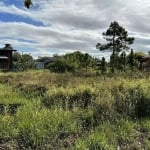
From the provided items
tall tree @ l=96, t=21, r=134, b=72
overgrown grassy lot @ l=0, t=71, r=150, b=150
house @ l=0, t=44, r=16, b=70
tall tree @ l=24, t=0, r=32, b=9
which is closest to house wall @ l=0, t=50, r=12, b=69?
house @ l=0, t=44, r=16, b=70

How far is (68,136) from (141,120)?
257cm

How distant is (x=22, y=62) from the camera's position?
76.9 m

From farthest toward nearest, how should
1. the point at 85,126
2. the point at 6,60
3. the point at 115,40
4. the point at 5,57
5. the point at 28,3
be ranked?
the point at 6,60 < the point at 5,57 < the point at 115,40 < the point at 28,3 < the point at 85,126

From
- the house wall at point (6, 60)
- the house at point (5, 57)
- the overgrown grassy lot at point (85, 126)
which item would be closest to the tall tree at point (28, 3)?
the overgrown grassy lot at point (85, 126)

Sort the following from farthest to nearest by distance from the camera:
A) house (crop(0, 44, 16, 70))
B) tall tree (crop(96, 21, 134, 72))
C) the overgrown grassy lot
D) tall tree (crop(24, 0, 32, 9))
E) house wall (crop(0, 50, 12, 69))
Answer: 1. house wall (crop(0, 50, 12, 69))
2. house (crop(0, 44, 16, 70))
3. tall tree (crop(96, 21, 134, 72))
4. tall tree (crop(24, 0, 32, 9))
5. the overgrown grassy lot

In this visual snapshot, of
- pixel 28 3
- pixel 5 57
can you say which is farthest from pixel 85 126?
pixel 5 57

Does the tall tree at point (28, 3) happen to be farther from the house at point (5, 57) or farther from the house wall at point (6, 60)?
the house wall at point (6, 60)

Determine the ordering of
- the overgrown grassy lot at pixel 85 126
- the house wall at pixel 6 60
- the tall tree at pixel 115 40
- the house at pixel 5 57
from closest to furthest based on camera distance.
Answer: the overgrown grassy lot at pixel 85 126, the tall tree at pixel 115 40, the house at pixel 5 57, the house wall at pixel 6 60

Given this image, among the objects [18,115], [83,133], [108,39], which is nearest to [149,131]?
[83,133]

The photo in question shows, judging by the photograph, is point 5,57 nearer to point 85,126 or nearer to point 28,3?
point 28,3

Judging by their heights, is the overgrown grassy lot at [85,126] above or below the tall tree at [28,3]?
below

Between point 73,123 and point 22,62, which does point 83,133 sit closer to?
point 73,123

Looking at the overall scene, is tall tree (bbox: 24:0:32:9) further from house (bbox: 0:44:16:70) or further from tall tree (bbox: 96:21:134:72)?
house (bbox: 0:44:16:70)

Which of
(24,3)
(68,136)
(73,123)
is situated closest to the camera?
(68,136)
